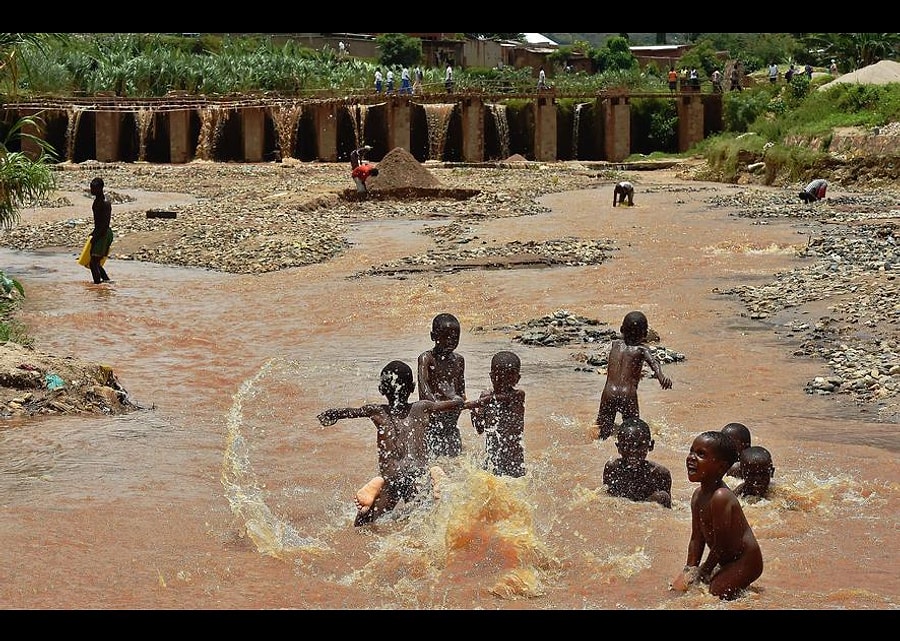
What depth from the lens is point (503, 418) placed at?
734 centimetres

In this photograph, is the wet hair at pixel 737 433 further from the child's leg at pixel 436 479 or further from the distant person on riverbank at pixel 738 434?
the child's leg at pixel 436 479

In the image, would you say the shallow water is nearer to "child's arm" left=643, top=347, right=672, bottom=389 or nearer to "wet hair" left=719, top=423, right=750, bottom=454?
"wet hair" left=719, top=423, right=750, bottom=454

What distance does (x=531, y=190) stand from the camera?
108 ft

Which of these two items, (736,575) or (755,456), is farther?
(755,456)

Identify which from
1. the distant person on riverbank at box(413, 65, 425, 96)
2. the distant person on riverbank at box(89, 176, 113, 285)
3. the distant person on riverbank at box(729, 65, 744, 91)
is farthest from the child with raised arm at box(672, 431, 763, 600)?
the distant person on riverbank at box(729, 65, 744, 91)

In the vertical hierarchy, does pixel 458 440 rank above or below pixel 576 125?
below

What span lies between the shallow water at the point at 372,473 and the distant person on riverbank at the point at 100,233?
145cm

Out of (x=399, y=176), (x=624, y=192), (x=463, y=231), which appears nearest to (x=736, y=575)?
(x=463, y=231)

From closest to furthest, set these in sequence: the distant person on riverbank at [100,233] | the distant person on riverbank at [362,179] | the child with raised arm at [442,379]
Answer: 1. the child with raised arm at [442,379]
2. the distant person on riverbank at [100,233]
3. the distant person on riverbank at [362,179]

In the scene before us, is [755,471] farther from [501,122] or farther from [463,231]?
[501,122]

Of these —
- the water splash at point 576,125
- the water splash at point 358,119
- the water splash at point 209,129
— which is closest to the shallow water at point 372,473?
the water splash at point 209,129

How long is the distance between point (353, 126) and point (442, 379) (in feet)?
130

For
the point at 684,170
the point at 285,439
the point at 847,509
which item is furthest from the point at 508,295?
the point at 684,170

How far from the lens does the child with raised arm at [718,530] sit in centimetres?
526
